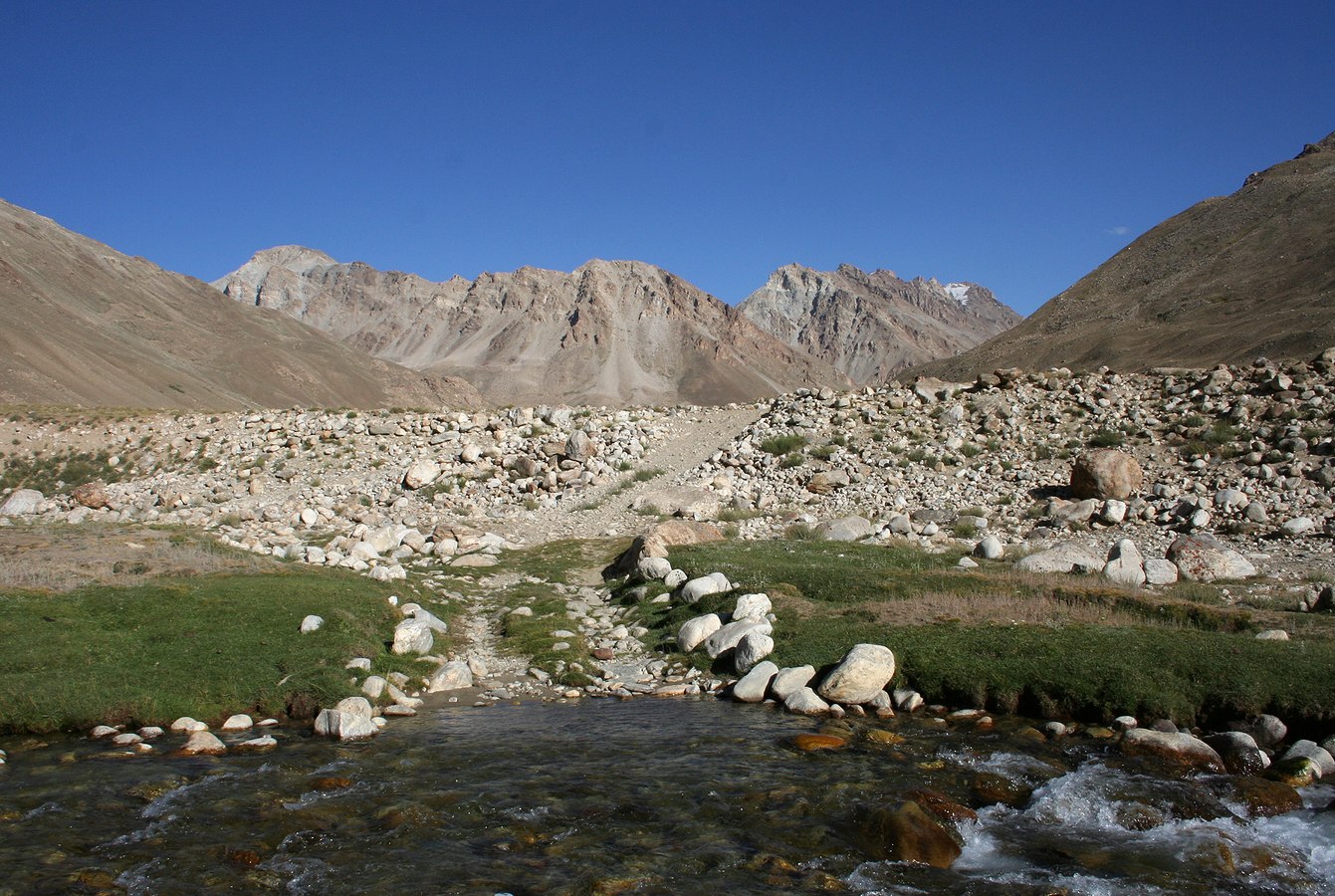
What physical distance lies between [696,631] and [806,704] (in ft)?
12.3

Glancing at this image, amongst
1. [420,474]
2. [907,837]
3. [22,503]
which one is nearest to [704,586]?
[907,837]

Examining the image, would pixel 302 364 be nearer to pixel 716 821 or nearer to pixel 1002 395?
pixel 1002 395

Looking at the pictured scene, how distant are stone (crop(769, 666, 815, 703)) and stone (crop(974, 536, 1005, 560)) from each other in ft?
36.8

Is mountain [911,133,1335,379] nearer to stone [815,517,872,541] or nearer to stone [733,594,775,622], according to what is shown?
stone [815,517,872,541]

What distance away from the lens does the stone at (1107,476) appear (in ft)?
92.1

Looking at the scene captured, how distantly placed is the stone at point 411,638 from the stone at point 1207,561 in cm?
1803

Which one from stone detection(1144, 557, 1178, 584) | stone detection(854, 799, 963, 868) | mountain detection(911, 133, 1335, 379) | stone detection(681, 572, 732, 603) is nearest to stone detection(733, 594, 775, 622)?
stone detection(681, 572, 732, 603)

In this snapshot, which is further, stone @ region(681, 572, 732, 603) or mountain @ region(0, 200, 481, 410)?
mountain @ region(0, 200, 481, 410)

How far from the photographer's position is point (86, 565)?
1788 cm

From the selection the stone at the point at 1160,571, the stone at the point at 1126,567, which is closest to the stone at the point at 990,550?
the stone at the point at 1126,567

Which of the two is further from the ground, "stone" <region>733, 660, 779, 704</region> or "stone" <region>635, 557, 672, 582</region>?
"stone" <region>635, 557, 672, 582</region>

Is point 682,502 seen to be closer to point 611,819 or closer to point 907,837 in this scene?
point 611,819

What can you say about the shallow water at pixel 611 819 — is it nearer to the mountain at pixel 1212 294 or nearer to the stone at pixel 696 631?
the stone at pixel 696 631

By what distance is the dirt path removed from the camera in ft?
101
